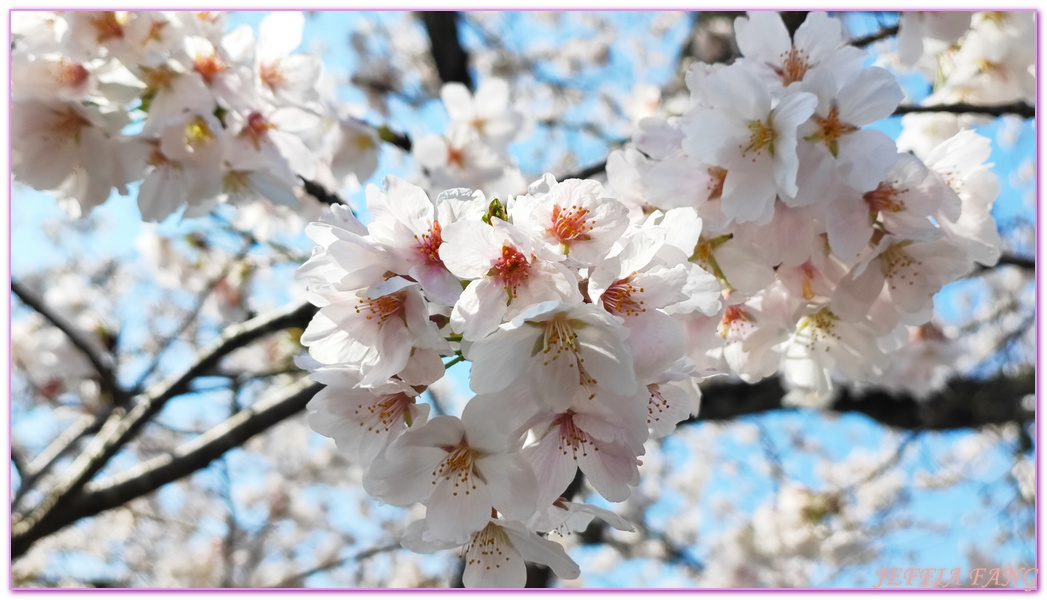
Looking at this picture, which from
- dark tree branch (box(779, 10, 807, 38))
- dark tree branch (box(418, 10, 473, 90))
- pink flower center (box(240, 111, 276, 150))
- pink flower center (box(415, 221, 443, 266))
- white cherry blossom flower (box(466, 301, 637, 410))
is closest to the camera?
white cherry blossom flower (box(466, 301, 637, 410))

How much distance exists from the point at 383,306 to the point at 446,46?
10.2 feet

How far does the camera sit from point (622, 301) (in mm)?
824

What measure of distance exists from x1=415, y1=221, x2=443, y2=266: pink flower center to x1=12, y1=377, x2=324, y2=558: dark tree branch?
1283 millimetres

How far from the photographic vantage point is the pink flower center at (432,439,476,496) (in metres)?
0.87

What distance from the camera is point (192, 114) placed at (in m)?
1.36

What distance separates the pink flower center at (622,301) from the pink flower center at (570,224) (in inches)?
2.8

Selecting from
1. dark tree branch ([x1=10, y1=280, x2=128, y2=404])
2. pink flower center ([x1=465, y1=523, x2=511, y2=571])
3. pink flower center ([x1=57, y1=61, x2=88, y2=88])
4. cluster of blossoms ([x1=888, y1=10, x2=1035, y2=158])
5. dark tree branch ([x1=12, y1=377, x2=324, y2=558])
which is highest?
pink flower center ([x1=57, y1=61, x2=88, y2=88])

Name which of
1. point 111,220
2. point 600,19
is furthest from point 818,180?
point 111,220

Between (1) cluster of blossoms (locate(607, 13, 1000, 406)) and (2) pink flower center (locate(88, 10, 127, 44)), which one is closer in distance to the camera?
(1) cluster of blossoms (locate(607, 13, 1000, 406))

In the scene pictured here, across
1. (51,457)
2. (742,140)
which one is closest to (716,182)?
(742,140)

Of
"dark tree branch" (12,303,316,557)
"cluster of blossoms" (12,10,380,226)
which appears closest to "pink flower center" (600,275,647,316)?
"cluster of blossoms" (12,10,380,226)

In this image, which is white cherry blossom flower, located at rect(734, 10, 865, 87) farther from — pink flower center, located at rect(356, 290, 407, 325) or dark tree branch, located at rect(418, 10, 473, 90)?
dark tree branch, located at rect(418, 10, 473, 90)

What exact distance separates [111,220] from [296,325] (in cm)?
663

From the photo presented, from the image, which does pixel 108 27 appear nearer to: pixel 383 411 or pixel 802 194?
pixel 383 411
